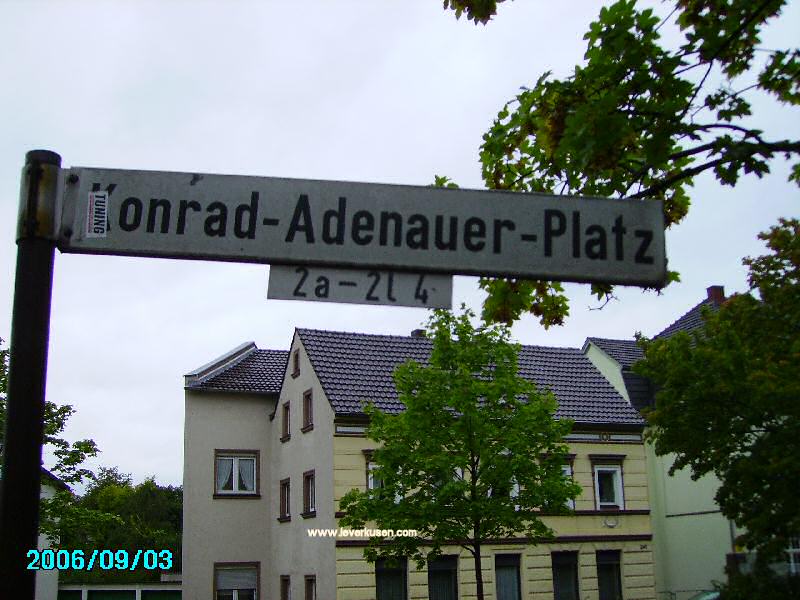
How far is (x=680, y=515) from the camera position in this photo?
32375 millimetres

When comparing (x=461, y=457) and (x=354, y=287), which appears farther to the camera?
(x=461, y=457)

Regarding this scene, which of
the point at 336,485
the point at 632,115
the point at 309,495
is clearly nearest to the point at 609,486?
the point at 336,485

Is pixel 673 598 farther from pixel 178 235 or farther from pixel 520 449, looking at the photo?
pixel 178 235

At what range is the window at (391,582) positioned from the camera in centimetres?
2720

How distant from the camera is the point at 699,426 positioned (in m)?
17.3

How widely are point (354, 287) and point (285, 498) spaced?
30.9 meters

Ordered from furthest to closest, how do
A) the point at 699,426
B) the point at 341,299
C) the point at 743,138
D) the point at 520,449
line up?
the point at 520,449, the point at 699,426, the point at 743,138, the point at 341,299

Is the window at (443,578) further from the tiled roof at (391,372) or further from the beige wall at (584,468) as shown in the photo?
the tiled roof at (391,372)

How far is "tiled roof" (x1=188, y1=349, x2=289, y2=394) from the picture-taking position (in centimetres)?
3447

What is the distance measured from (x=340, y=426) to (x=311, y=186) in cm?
2533

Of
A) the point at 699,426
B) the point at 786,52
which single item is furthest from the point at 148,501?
the point at 786,52

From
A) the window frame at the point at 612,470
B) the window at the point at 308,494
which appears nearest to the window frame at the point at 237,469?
the window at the point at 308,494

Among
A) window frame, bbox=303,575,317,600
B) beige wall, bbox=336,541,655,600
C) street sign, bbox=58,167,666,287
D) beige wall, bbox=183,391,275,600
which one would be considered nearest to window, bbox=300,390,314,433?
beige wall, bbox=183,391,275,600

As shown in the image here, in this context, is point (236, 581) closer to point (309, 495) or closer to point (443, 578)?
point (309, 495)
